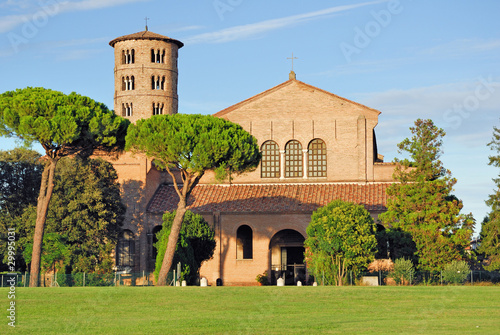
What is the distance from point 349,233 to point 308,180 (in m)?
11.3

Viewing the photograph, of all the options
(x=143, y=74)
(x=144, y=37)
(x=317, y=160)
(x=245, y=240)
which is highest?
(x=144, y=37)

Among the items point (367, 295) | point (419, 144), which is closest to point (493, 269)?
point (419, 144)

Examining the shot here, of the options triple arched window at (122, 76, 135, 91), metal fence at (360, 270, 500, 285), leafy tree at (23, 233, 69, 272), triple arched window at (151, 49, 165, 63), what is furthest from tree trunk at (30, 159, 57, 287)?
triple arched window at (151, 49, 165, 63)

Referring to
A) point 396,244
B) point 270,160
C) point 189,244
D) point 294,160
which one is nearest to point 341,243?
point 396,244

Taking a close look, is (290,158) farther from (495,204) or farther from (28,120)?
(28,120)

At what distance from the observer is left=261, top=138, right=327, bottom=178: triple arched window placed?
162 ft

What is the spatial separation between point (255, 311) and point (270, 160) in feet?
89.7

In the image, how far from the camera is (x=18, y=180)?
→ 48750 millimetres

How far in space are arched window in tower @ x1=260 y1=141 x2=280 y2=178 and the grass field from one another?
20170mm

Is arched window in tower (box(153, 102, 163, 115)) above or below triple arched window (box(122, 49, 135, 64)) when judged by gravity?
below

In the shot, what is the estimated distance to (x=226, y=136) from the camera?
123ft

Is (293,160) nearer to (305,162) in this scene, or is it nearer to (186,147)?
(305,162)

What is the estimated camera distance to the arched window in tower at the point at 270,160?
49.9m

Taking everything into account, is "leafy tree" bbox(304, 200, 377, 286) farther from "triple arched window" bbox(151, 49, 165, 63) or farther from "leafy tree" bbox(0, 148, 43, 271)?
"triple arched window" bbox(151, 49, 165, 63)
